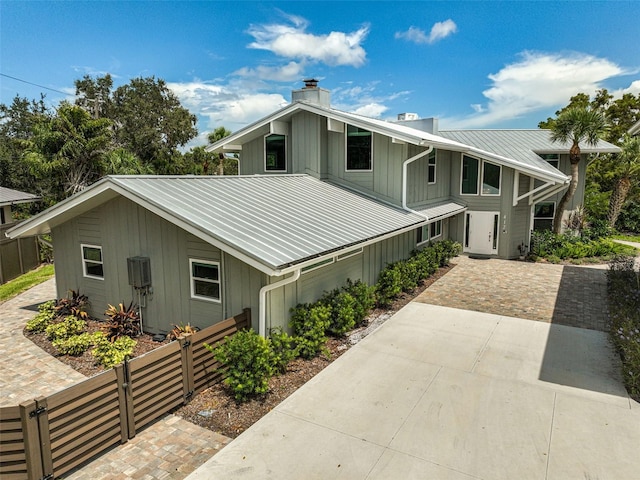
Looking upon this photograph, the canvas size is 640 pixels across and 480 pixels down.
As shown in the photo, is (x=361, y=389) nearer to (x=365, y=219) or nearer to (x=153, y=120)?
(x=365, y=219)

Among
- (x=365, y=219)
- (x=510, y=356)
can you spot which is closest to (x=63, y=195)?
(x=365, y=219)

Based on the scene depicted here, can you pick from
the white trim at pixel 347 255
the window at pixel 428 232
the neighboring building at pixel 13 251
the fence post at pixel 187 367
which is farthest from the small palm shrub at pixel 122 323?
the window at pixel 428 232

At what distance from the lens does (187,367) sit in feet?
20.6

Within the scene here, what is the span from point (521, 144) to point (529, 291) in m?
11.3

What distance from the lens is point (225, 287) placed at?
759cm

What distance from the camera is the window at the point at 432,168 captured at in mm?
15867

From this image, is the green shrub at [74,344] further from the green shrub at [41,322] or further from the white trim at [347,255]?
the white trim at [347,255]

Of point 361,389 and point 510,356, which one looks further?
point 510,356

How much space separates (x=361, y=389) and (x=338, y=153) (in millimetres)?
9442

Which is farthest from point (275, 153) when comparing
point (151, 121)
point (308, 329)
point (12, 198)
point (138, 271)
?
point (151, 121)

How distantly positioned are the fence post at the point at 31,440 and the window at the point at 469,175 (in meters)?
17.2

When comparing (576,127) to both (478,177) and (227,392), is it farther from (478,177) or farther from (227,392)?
(227,392)

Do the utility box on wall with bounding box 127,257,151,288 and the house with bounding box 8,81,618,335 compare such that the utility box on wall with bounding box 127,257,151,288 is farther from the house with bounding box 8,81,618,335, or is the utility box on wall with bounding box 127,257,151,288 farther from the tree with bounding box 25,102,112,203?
the tree with bounding box 25,102,112,203

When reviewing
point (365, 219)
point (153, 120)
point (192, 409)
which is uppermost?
point (153, 120)
